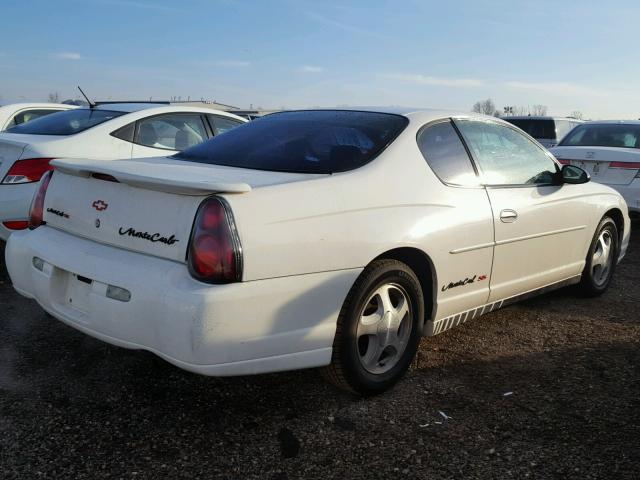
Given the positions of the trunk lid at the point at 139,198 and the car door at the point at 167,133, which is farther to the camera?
the car door at the point at 167,133

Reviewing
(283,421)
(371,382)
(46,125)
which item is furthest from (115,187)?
(46,125)

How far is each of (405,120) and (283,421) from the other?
1737 mm

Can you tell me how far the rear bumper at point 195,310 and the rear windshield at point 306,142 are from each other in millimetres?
654

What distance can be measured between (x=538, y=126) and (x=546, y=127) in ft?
0.72

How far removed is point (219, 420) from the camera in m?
2.72

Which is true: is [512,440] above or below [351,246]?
below

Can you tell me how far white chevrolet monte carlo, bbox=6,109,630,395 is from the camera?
238 centimetres

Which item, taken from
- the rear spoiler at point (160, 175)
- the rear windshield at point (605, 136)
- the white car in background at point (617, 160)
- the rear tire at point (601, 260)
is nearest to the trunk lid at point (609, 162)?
the white car in background at point (617, 160)

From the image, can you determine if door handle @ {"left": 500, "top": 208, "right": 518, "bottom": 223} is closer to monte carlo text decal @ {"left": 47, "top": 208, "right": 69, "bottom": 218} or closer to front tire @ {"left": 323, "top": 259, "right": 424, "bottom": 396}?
front tire @ {"left": 323, "top": 259, "right": 424, "bottom": 396}

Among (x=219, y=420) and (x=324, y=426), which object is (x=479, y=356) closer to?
(x=324, y=426)

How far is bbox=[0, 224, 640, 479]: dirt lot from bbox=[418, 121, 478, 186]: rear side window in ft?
3.44

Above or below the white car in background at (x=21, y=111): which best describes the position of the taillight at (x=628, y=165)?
below

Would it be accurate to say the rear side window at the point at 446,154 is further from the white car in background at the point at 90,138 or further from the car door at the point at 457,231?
the white car in background at the point at 90,138

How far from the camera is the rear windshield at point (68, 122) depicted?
17.6ft
